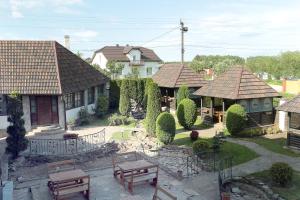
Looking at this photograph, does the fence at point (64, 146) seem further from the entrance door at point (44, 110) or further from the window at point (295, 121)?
the window at point (295, 121)

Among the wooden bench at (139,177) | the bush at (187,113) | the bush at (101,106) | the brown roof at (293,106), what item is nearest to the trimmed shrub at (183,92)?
the bush at (187,113)

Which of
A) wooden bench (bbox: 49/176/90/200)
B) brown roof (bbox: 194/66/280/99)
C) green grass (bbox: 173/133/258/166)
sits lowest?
green grass (bbox: 173/133/258/166)

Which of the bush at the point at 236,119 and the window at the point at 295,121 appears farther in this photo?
the bush at the point at 236,119

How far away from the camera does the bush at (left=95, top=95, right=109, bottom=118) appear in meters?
27.2

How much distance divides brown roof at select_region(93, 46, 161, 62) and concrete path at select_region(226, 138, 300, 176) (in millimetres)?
42779

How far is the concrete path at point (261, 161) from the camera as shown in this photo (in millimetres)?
15047

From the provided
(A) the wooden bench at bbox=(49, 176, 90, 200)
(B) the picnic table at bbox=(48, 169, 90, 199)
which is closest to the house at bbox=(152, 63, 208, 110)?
(B) the picnic table at bbox=(48, 169, 90, 199)

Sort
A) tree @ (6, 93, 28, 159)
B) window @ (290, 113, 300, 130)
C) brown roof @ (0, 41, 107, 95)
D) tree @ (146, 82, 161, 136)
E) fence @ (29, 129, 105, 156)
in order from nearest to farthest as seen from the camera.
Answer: tree @ (6, 93, 28, 159), fence @ (29, 129, 105, 156), window @ (290, 113, 300, 130), tree @ (146, 82, 161, 136), brown roof @ (0, 41, 107, 95)

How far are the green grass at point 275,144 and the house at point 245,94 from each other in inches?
87.8

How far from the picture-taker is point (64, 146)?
59.6 ft

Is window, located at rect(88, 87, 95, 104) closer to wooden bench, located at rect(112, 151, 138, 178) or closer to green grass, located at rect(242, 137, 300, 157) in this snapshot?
wooden bench, located at rect(112, 151, 138, 178)

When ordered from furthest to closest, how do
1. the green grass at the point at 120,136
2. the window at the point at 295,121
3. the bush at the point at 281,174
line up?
the green grass at the point at 120,136 → the window at the point at 295,121 → the bush at the point at 281,174

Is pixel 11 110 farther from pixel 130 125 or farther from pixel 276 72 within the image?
pixel 276 72

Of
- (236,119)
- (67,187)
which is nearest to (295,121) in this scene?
(236,119)
